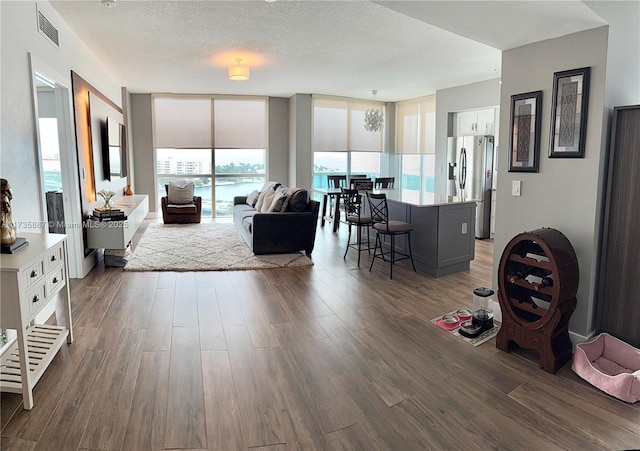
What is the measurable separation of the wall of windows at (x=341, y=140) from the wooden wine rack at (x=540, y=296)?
22.2 ft

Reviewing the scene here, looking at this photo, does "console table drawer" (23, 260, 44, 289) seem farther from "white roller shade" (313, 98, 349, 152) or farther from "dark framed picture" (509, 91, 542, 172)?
"white roller shade" (313, 98, 349, 152)

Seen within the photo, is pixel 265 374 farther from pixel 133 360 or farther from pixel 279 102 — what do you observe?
pixel 279 102

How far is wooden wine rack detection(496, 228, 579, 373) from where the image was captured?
2.70m

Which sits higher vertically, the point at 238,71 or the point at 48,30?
the point at 238,71

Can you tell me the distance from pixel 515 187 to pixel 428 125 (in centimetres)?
619

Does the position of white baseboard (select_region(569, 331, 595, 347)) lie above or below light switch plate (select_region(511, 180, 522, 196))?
below

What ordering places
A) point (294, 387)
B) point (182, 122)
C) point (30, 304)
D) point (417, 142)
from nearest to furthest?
point (30, 304) → point (294, 387) → point (182, 122) → point (417, 142)

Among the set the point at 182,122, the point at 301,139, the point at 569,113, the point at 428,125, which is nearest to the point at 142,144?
the point at 182,122

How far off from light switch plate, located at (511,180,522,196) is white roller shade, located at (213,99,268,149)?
7.03 metres

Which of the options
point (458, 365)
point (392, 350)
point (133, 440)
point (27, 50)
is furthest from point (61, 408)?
point (27, 50)

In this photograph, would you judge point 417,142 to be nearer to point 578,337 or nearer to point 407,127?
point 407,127

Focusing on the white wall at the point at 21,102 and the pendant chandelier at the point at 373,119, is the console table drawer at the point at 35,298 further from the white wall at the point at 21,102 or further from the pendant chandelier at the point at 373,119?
the pendant chandelier at the point at 373,119

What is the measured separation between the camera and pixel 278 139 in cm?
966

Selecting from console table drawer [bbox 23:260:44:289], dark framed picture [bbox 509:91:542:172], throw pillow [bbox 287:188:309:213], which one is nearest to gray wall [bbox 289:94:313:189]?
throw pillow [bbox 287:188:309:213]
